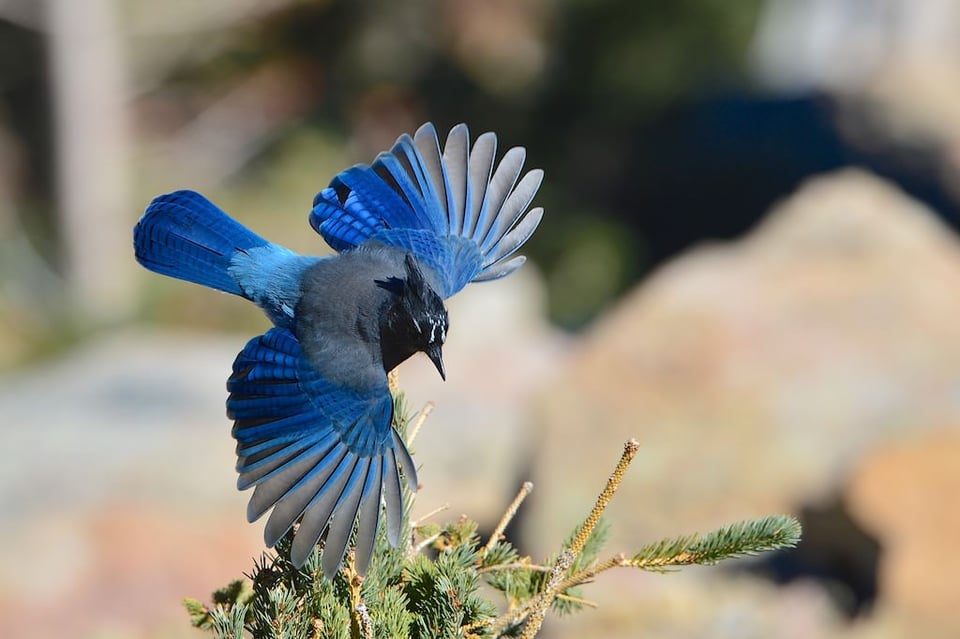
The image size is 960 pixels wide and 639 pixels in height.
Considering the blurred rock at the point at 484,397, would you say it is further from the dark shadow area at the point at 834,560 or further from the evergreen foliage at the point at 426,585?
the evergreen foliage at the point at 426,585

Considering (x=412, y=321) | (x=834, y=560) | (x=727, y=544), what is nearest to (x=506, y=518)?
(x=727, y=544)

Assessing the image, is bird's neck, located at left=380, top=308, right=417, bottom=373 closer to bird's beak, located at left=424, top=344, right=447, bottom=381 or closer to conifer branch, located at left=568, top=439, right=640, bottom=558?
bird's beak, located at left=424, top=344, right=447, bottom=381

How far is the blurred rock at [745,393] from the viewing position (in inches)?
206

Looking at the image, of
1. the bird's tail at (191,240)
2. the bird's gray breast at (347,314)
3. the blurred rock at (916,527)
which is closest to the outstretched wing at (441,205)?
the bird's gray breast at (347,314)

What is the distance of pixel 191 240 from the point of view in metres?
3.11

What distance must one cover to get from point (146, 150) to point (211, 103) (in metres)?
1.62

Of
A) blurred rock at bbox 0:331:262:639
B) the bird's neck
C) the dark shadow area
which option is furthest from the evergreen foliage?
blurred rock at bbox 0:331:262:639

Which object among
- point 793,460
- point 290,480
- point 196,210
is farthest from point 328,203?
point 793,460

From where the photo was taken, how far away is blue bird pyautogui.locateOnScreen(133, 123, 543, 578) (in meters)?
2.15

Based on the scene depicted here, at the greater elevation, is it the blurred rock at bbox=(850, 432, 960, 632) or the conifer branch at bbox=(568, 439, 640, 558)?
the blurred rock at bbox=(850, 432, 960, 632)

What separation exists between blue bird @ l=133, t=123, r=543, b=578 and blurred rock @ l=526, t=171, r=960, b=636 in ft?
7.49

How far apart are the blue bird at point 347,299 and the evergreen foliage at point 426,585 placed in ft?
0.23

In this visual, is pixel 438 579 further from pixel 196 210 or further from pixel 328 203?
pixel 196 210

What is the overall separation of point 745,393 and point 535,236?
8.00 m
